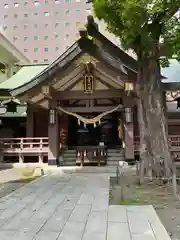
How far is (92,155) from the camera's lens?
602 inches

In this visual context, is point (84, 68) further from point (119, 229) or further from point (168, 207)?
point (119, 229)

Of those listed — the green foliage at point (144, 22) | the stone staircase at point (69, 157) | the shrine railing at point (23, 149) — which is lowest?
the stone staircase at point (69, 157)

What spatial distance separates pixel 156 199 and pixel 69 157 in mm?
8753

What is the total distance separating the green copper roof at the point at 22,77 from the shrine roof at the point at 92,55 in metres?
4.03

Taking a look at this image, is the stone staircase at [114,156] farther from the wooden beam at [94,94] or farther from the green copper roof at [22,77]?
the green copper roof at [22,77]

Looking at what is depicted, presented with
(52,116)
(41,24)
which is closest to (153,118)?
(52,116)

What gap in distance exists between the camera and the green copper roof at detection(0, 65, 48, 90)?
18923 mm

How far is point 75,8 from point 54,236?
69774 millimetres

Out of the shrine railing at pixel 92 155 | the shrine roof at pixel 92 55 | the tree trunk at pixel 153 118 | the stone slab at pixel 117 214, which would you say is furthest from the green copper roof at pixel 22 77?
the stone slab at pixel 117 214

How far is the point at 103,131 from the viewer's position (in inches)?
757

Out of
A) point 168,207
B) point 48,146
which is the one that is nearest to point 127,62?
point 48,146

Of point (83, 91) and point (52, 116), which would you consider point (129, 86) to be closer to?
point (83, 91)

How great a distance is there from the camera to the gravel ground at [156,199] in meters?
5.49

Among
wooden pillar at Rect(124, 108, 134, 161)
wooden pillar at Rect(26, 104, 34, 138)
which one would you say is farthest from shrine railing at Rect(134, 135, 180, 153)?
wooden pillar at Rect(26, 104, 34, 138)
